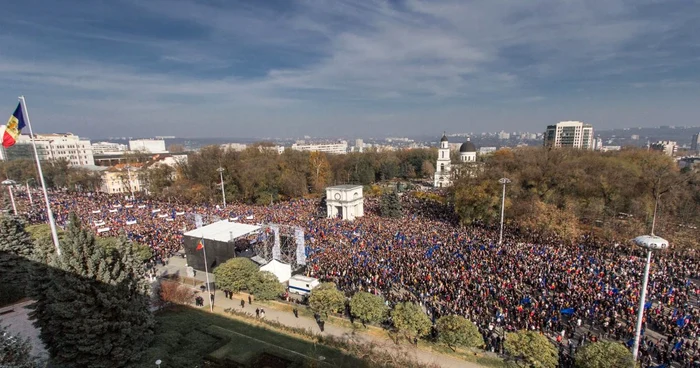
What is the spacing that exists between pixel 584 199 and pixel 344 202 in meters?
24.0

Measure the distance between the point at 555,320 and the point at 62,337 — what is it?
20.3 m

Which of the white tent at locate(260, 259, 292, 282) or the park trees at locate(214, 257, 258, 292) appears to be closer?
the park trees at locate(214, 257, 258, 292)

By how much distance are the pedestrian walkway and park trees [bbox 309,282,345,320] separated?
77cm

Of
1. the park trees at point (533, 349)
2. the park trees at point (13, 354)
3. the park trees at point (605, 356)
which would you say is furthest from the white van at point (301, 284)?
the park trees at point (605, 356)

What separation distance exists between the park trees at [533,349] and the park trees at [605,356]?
1012 mm

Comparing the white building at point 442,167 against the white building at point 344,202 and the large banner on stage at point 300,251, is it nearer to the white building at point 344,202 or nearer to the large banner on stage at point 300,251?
the white building at point 344,202

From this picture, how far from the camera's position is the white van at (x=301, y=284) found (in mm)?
20417

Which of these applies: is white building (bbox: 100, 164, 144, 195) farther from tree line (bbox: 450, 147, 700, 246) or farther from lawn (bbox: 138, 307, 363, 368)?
tree line (bbox: 450, 147, 700, 246)

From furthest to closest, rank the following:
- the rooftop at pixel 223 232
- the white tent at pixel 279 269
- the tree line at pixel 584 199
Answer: the tree line at pixel 584 199
the rooftop at pixel 223 232
the white tent at pixel 279 269

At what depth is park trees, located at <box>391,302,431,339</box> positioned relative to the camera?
14688mm

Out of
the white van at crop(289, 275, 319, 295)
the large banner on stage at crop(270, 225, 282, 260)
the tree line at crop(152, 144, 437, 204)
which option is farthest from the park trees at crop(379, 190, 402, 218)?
the white van at crop(289, 275, 319, 295)

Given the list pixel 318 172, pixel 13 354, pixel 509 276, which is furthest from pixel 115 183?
pixel 509 276

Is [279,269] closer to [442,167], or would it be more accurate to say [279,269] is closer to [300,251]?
[300,251]

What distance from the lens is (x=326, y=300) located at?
674 inches
